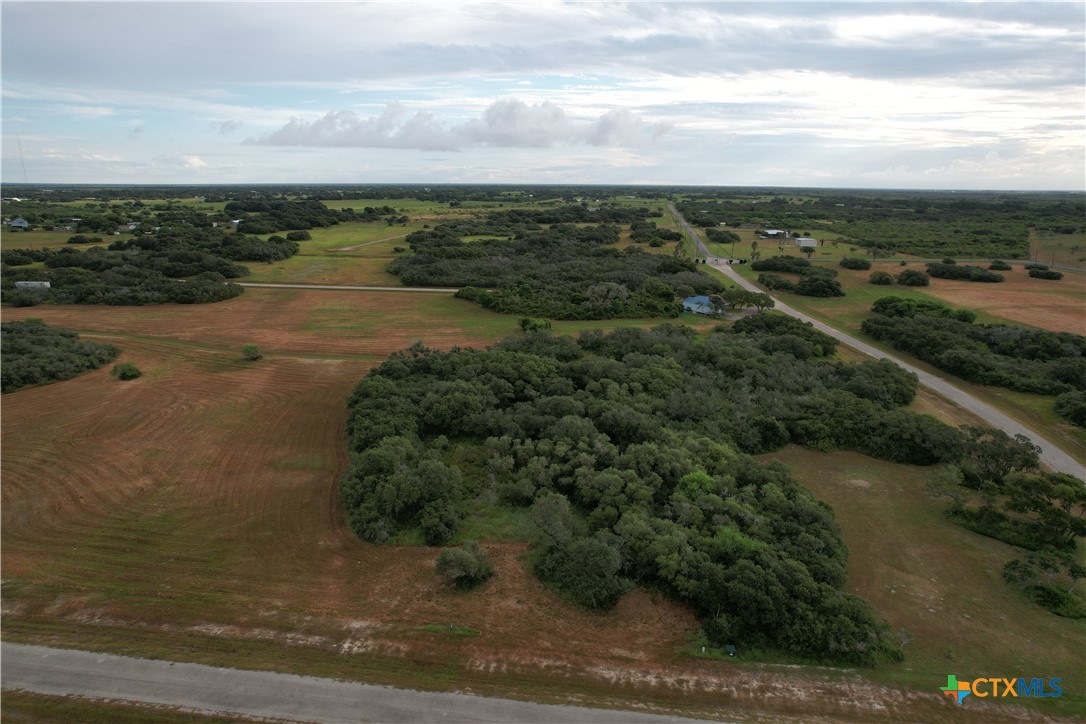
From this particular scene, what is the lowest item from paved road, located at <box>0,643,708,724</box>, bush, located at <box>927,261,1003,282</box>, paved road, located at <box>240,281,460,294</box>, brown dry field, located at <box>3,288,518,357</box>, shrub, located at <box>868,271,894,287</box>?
paved road, located at <box>0,643,708,724</box>

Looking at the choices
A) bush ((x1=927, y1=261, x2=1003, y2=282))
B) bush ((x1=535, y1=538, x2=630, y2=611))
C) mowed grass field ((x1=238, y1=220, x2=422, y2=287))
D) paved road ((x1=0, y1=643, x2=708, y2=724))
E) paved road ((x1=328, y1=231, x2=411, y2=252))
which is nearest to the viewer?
paved road ((x1=0, y1=643, x2=708, y2=724))

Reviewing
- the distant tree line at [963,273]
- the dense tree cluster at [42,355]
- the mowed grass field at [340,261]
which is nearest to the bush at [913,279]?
the distant tree line at [963,273]

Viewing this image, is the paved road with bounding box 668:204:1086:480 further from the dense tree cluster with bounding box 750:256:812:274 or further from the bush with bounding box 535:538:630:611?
the bush with bounding box 535:538:630:611

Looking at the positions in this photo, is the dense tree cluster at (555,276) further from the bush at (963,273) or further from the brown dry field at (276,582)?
the bush at (963,273)

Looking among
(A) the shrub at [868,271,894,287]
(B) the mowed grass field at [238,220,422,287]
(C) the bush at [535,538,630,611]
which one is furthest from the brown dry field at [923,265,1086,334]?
(B) the mowed grass field at [238,220,422,287]

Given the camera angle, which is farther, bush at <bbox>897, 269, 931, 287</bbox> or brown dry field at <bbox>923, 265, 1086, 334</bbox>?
bush at <bbox>897, 269, 931, 287</bbox>

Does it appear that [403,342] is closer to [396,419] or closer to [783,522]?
[396,419]

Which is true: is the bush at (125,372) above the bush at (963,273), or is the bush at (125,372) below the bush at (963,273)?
below

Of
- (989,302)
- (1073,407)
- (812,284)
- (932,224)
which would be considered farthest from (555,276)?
(932,224)
